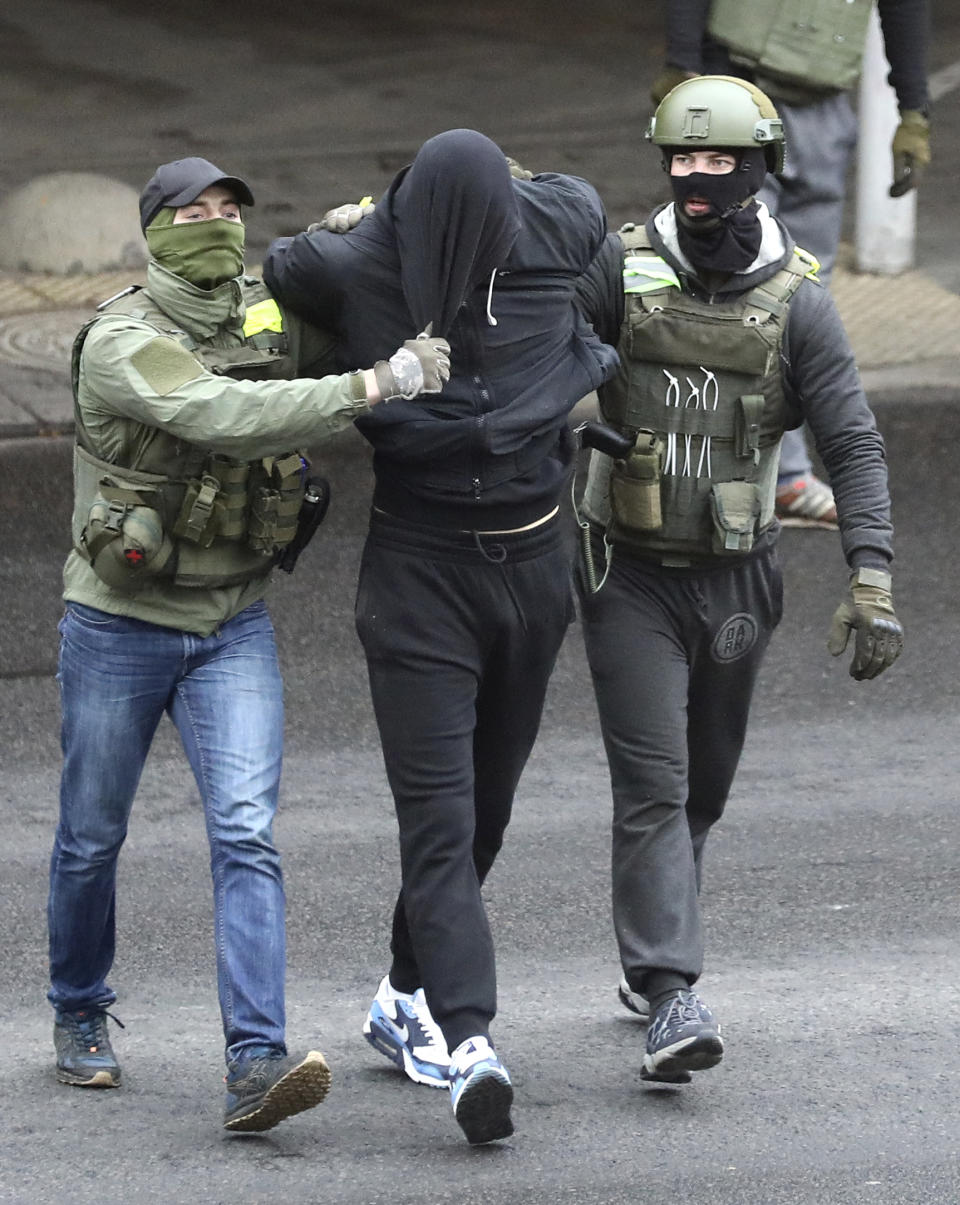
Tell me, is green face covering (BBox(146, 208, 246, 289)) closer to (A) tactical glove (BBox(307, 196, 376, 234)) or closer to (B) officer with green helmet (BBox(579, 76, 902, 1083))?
(A) tactical glove (BBox(307, 196, 376, 234))

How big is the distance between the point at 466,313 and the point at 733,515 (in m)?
0.76

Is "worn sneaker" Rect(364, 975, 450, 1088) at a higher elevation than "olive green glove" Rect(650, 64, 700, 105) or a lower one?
lower

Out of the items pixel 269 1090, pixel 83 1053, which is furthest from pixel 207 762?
pixel 83 1053

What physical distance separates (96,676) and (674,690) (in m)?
1.17

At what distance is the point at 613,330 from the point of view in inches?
172

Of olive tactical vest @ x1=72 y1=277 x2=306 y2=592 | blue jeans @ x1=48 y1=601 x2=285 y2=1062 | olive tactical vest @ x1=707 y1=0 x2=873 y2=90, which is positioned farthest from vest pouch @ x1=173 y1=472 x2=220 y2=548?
olive tactical vest @ x1=707 y1=0 x2=873 y2=90

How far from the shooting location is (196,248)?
155 inches

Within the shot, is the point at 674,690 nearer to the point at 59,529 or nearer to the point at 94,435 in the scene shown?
the point at 94,435

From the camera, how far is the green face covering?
393cm

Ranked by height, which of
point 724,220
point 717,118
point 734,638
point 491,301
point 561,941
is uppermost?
point 717,118

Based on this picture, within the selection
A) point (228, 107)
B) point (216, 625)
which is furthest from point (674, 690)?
point (228, 107)

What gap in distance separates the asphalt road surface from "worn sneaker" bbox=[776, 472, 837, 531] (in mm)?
140

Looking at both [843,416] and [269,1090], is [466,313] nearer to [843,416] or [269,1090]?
[843,416]

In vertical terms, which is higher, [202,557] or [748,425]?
[748,425]
